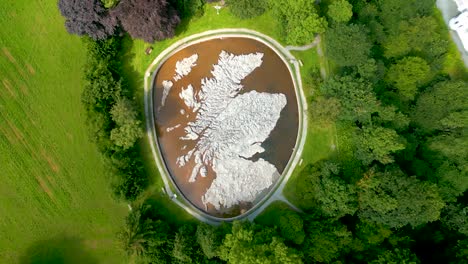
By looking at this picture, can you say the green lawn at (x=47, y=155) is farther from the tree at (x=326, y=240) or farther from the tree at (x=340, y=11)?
the tree at (x=340, y=11)

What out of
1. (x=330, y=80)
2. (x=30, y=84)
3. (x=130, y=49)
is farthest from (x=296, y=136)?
(x=30, y=84)

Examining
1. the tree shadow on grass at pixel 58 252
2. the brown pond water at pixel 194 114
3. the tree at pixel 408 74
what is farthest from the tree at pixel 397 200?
the tree shadow on grass at pixel 58 252

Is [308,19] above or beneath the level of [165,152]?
above

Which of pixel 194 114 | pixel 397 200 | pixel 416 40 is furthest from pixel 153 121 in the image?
pixel 416 40

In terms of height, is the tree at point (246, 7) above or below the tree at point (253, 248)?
above

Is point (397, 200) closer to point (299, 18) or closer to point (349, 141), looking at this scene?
point (349, 141)

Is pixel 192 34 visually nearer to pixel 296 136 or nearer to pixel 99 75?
pixel 99 75
